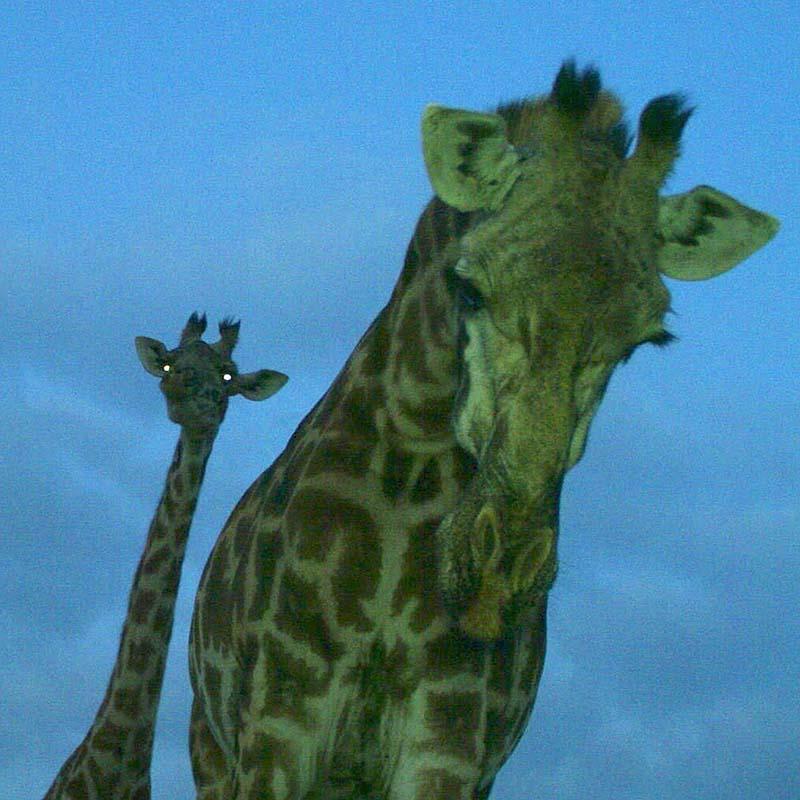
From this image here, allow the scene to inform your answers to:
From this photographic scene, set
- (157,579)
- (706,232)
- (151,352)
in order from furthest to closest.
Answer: (151,352), (157,579), (706,232)

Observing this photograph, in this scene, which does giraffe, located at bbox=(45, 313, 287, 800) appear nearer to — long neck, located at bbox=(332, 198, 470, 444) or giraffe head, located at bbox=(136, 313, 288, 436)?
giraffe head, located at bbox=(136, 313, 288, 436)

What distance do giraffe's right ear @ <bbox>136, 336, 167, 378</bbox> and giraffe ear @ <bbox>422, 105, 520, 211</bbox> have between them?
6.01 metres

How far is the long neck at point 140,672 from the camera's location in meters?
11.1

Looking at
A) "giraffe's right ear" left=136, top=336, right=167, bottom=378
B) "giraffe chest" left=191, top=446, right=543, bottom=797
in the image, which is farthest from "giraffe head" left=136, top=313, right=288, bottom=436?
"giraffe chest" left=191, top=446, right=543, bottom=797

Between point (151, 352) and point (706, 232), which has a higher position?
point (151, 352)

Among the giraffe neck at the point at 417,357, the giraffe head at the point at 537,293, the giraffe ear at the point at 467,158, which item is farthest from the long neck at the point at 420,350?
the giraffe ear at the point at 467,158

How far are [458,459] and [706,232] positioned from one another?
128 centimetres

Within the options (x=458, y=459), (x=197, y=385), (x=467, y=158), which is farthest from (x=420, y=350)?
(x=197, y=385)

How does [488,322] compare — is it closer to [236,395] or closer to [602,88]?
[602,88]

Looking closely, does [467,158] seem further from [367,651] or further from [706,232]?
[367,651]

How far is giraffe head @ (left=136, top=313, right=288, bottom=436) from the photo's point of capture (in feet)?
39.2

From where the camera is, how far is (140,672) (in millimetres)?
11273

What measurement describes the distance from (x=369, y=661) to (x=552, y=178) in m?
→ 1.92

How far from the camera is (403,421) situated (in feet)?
22.9
